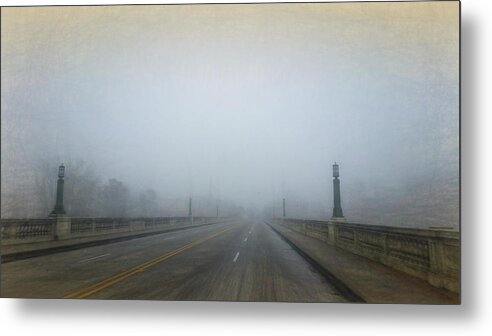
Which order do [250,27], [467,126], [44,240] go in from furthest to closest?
[44,240], [250,27], [467,126]

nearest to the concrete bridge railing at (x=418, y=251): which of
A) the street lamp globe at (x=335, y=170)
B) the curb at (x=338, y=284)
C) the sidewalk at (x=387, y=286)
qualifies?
the sidewalk at (x=387, y=286)

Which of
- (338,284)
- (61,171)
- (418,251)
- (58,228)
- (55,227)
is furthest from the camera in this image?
(58,228)

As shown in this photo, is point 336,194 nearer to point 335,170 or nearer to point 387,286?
point 335,170

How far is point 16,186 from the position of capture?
8344 mm

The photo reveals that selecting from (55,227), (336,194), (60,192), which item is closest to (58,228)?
(55,227)

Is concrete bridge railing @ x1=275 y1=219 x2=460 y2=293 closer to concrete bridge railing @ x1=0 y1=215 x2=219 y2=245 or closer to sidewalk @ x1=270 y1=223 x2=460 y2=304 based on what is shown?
sidewalk @ x1=270 y1=223 x2=460 y2=304

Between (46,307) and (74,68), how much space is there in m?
6.02

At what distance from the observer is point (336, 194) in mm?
9805

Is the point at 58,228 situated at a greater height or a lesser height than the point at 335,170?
lesser

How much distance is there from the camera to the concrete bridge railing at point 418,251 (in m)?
6.54

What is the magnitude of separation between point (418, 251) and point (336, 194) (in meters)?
3.17

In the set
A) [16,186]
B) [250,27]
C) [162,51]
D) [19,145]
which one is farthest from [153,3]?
[16,186]

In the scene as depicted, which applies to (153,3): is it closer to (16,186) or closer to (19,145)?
→ (19,145)

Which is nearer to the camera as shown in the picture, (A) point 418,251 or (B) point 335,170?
(A) point 418,251
